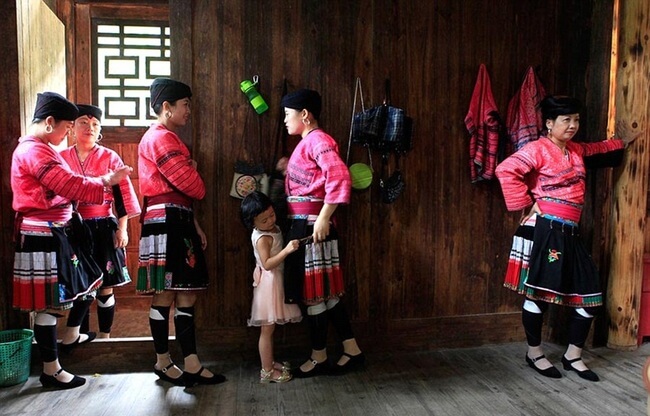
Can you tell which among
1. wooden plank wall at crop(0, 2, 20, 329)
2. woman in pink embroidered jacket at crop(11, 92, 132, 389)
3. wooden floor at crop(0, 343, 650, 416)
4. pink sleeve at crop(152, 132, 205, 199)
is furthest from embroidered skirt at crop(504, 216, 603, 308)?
wooden plank wall at crop(0, 2, 20, 329)

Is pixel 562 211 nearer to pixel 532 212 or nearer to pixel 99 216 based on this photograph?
pixel 532 212

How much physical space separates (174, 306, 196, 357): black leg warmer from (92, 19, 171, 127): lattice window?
2.18m

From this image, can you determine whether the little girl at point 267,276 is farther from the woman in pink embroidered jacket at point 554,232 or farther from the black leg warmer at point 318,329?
the woman in pink embroidered jacket at point 554,232

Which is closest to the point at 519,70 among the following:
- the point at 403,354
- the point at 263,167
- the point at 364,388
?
the point at 263,167

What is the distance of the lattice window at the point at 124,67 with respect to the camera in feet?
14.0

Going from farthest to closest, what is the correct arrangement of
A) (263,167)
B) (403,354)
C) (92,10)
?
(92,10), (403,354), (263,167)

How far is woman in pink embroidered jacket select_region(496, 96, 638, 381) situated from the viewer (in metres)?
2.85

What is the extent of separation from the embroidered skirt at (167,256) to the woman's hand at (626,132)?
8.94 ft

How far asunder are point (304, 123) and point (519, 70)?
155cm

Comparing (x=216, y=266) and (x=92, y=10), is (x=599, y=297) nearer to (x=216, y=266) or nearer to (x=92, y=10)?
(x=216, y=266)

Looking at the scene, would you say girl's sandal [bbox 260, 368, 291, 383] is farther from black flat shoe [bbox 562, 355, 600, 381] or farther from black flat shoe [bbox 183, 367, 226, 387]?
black flat shoe [bbox 562, 355, 600, 381]

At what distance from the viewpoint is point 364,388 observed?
8.86ft

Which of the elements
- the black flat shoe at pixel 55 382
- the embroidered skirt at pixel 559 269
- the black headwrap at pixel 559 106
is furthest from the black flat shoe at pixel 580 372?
the black flat shoe at pixel 55 382

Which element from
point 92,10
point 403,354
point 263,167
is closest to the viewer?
point 263,167
